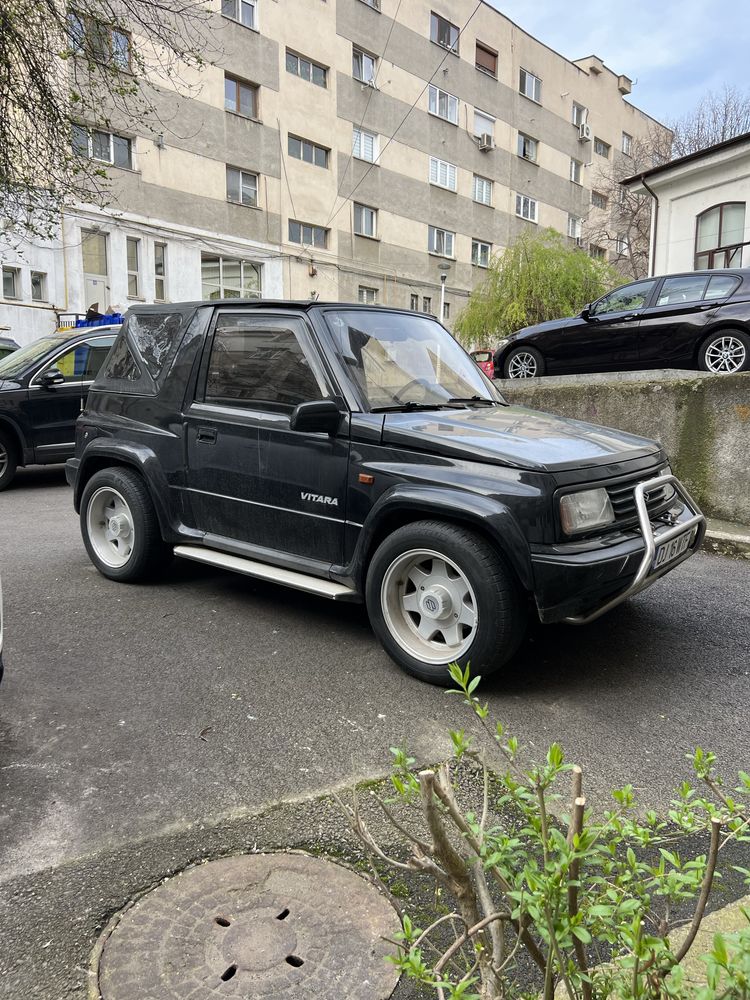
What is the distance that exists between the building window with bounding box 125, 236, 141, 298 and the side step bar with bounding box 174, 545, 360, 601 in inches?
875

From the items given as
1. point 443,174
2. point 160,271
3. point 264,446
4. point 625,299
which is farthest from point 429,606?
point 443,174

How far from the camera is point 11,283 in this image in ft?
Answer: 74.2

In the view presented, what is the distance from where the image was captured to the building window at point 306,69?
1123 inches

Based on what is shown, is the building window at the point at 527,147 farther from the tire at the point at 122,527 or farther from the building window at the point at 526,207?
the tire at the point at 122,527

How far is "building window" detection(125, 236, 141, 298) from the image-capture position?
976 inches

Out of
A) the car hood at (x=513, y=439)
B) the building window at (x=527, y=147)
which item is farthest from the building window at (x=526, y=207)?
the car hood at (x=513, y=439)

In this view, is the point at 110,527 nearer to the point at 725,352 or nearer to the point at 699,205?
the point at 725,352

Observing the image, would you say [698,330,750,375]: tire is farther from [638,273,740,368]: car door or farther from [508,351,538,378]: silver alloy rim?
[508,351,538,378]: silver alloy rim

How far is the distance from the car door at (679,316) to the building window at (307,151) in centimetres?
2227

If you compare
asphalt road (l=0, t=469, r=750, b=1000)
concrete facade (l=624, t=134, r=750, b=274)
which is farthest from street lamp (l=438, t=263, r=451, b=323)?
asphalt road (l=0, t=469, r=750, b=1000)

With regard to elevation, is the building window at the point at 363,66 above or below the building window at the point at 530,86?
below

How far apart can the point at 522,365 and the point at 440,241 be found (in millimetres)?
25836

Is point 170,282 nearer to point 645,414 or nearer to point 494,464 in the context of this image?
point 645,414

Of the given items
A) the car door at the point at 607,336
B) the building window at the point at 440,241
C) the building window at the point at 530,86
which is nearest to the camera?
the car door at the point at 607,336
